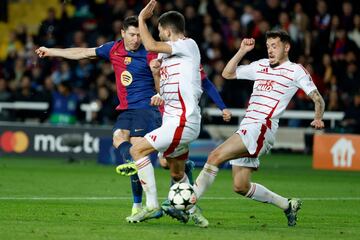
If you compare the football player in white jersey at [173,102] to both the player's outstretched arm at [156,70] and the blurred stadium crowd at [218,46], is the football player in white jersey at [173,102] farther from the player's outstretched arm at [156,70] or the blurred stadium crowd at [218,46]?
the blurred stadium crowd at [218,46]

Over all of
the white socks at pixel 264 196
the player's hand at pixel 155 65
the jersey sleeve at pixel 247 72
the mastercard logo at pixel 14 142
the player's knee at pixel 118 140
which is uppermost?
the player's hand at pixel 155 65

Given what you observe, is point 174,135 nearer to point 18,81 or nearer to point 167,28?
point 167,28

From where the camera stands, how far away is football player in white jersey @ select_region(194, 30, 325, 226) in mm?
11453

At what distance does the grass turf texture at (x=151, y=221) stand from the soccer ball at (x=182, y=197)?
0.24 metres

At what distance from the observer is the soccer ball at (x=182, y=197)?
429 inches

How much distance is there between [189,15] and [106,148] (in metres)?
5.59

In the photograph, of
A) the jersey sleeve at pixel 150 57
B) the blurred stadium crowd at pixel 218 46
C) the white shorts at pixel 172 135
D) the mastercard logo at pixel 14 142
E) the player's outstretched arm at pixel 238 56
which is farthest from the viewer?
the blurred stadium crowd at pixel 218 46

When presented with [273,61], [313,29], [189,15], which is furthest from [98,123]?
[273,61]

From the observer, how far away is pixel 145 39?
11.0 m

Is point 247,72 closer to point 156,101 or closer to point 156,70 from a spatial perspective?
point 156,70

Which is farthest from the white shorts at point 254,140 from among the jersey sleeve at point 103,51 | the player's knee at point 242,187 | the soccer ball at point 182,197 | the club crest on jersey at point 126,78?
the jersey sleeve at point 103,51

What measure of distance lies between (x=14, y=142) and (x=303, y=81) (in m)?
12.9

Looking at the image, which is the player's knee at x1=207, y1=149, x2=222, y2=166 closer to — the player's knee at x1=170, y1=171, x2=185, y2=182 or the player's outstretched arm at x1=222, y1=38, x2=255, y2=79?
the player's knee at x1=170, y1=171, x2=185, y2=182

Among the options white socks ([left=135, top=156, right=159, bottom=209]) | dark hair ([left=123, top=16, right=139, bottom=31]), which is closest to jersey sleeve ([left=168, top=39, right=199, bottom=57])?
white socks ([left=135, top=156, right=159, bottom=209])
